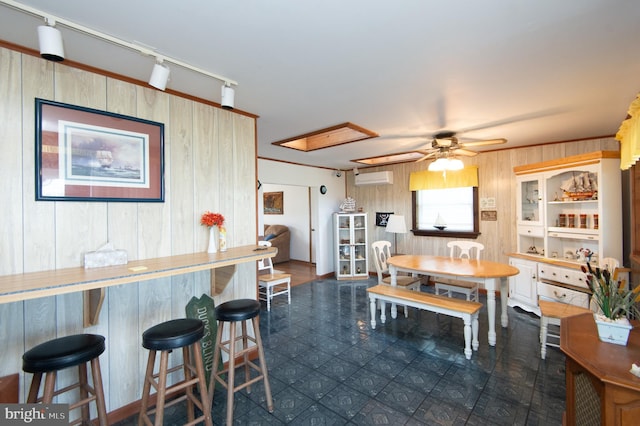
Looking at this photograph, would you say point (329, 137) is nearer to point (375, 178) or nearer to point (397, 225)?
point (375, 178)

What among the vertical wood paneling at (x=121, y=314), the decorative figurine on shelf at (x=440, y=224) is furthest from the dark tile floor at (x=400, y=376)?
the decorative figurine on shelf at (x=440, y=224)

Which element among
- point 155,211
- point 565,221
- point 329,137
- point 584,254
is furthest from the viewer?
point 329,137

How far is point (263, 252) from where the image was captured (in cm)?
218

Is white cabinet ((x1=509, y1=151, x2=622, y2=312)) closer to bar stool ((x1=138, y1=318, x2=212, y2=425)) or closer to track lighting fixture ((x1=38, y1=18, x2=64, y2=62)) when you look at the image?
bar stool ((x1=138, y1=318, x2=212, y2=425))

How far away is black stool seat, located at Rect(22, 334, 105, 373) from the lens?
4.23ft

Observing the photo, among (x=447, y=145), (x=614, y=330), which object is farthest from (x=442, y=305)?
(x=447, y=145)

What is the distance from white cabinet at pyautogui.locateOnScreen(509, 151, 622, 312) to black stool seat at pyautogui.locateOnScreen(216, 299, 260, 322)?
3512mm

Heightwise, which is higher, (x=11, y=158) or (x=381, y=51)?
(x=381, y=51)

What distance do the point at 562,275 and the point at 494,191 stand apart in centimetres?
159

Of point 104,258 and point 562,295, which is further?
point 562,295

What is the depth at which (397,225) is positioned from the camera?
203 inches

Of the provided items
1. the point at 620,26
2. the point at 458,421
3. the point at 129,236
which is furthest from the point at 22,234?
the point at 620,26

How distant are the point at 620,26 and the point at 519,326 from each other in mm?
3066

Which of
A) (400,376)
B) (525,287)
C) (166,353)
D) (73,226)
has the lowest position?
(400,376)
